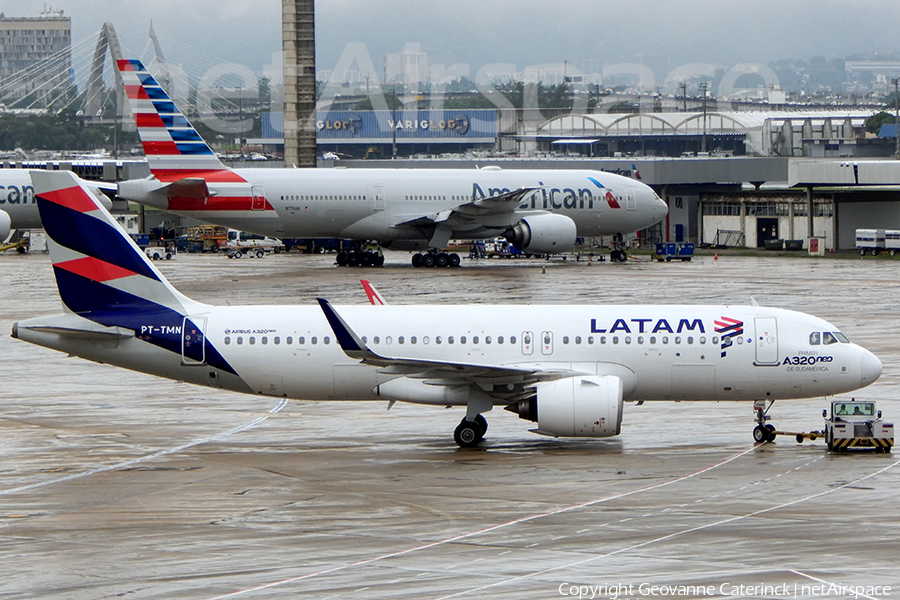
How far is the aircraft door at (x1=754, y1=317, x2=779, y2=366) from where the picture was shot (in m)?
30.2

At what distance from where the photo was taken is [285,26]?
344 ft

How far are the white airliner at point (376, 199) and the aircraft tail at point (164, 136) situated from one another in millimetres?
58

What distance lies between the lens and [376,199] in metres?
78.2

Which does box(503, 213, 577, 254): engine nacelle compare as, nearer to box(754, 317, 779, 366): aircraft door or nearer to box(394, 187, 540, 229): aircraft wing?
box(394, 187, 540, 229): aircraft wing

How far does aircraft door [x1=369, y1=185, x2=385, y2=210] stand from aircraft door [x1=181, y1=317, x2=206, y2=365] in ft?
158

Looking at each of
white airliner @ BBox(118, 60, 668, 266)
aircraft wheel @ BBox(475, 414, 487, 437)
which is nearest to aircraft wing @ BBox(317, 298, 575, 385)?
aircraft wheel @ BBox(475, 414, 487, 437)

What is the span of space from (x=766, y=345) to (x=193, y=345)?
537 inches

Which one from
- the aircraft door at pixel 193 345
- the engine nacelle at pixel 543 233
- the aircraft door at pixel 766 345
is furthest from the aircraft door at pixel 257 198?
the aircraft door at pixel 766 345

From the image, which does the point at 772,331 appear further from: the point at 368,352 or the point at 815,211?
the point at 815,211

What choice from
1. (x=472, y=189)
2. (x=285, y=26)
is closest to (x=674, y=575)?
(x=472, y=189)

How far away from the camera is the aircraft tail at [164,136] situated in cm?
7331

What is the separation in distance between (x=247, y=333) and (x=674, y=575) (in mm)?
14376

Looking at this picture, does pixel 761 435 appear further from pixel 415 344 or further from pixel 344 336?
pixel 344 336

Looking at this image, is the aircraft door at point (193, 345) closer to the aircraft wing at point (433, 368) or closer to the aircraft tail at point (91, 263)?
the aircraft tail at point (91, 263)
